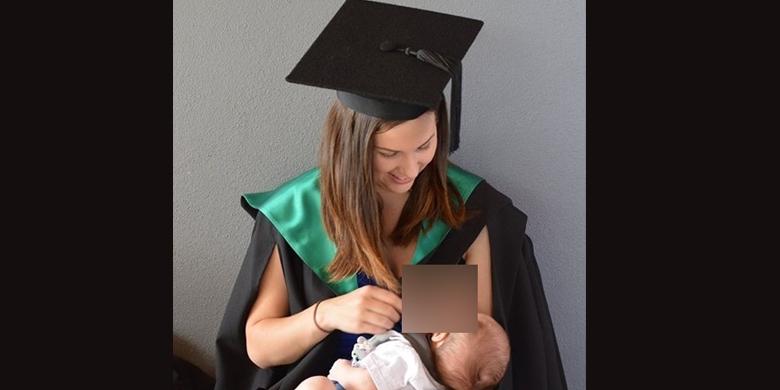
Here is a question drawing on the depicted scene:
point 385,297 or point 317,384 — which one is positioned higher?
point 385,297

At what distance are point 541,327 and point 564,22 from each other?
2.55 ft

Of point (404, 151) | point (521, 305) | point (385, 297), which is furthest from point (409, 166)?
point (521, 305)

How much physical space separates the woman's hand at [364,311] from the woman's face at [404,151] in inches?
9.5

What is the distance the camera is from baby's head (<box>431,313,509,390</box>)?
2502 millimetres

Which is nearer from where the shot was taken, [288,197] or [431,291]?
[431,291]

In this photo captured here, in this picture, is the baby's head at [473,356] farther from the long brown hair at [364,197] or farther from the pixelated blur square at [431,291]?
the long brown hair at [364,197]

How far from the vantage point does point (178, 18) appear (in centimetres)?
303

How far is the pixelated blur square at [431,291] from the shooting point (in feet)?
8.41

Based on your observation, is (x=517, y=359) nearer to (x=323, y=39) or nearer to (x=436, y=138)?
(x=436, y=138)

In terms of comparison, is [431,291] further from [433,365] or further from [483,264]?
[483,264]

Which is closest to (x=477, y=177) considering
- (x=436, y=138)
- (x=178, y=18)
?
(x=436, y=138)

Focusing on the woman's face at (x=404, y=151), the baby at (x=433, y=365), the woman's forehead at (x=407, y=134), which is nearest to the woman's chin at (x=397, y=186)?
the woman's face at (x=404, y=151)

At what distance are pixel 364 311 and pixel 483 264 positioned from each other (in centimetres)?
35

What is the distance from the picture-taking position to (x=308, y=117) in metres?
3.07
